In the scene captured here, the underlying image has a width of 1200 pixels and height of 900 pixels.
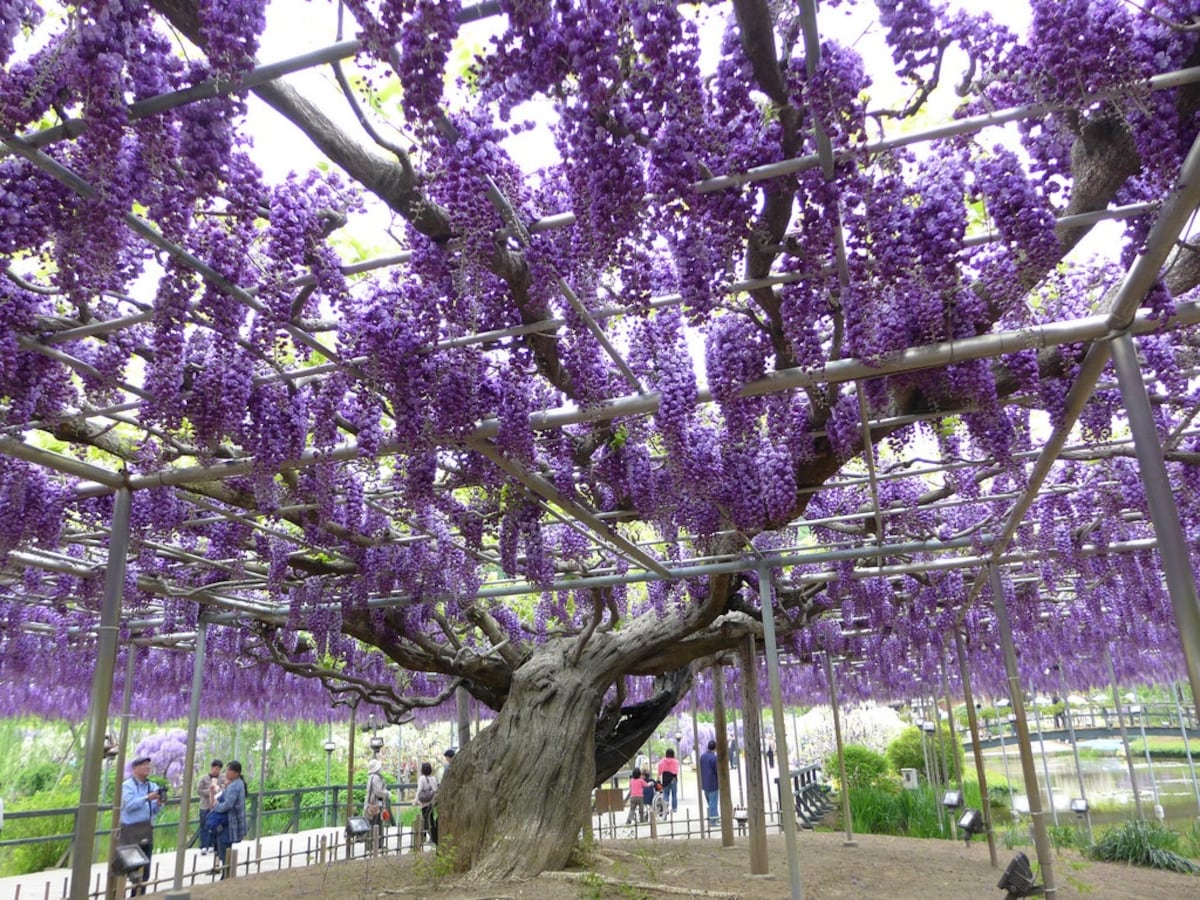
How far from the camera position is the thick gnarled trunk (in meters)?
7.17

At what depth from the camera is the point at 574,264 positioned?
120 inches

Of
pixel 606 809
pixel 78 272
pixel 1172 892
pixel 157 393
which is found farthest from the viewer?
pixel 606 809

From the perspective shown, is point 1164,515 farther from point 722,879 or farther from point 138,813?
point 138,813

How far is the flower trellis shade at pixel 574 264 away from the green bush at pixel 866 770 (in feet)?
28.6

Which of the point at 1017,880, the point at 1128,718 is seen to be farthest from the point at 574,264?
the point at 1128,718

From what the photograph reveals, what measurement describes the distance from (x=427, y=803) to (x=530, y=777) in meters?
3.72

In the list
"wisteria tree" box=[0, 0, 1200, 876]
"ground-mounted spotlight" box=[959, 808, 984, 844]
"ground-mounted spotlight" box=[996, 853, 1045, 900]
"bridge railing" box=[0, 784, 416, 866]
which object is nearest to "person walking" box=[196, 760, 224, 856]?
"bridge railing" box=[0, 784, 416, 866]

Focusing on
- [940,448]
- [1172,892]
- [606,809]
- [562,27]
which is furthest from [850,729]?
[562,27]

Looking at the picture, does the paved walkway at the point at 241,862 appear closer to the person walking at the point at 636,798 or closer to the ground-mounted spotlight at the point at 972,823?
the person walking at the point at 636,798

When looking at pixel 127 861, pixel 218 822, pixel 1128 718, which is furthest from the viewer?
pixel 1128 718

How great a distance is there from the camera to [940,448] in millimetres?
5566

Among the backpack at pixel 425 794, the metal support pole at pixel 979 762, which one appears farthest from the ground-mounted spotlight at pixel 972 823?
the backpack at pixel 425 794

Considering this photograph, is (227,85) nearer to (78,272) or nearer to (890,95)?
(78,272)

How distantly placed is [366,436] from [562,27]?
101 inches
